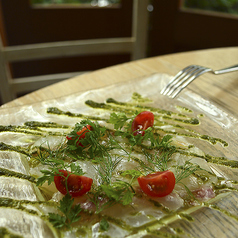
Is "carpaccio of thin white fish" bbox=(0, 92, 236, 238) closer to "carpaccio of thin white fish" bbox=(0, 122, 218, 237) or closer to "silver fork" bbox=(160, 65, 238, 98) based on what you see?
"carpaccio of thin white fish" bbox=(0, 122, 218, 237)

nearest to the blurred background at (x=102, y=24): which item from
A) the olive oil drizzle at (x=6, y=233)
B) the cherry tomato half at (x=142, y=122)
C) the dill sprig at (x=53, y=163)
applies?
the cherry tomato half at (x=142, y=122)

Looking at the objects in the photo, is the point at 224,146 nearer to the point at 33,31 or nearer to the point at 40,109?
the point at 40,109

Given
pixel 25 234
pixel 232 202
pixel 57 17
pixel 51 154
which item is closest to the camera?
pixel 25 234

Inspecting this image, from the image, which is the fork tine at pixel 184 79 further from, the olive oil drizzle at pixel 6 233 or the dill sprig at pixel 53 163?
the olive oil drizzle at pixel 6 233

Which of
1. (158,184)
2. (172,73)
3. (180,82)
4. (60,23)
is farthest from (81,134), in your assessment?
(60,23)

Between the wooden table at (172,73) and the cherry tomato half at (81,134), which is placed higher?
the cherry tomato half at (81,134)

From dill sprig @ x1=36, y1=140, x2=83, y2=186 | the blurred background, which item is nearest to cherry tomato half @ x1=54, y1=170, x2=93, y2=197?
dill sprig @ x1=36, y1=140, x2=83, y2=186

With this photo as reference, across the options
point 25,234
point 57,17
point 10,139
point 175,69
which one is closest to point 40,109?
point 10,139
